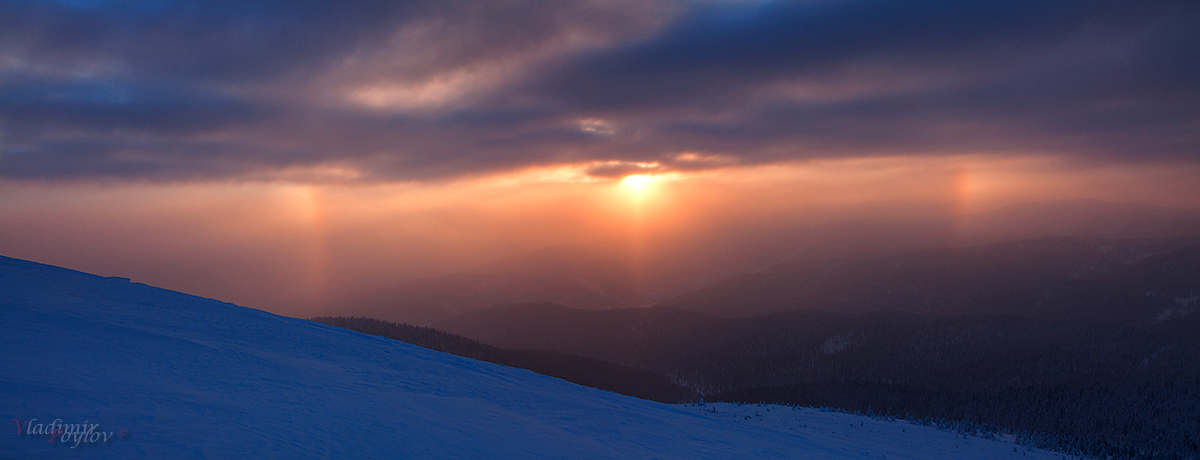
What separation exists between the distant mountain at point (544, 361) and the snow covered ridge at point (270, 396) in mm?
74533

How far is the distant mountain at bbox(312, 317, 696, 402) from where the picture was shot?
99312 mm

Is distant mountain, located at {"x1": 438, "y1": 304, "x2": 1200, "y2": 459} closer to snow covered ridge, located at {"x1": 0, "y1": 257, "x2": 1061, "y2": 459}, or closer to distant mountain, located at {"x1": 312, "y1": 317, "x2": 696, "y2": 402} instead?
distant mountain, located at {"x1": 312, "y1": 317, "x2": 696, "y2": 402}

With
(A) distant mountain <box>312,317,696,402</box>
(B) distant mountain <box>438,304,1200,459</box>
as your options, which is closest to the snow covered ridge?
(B) distant mountain <box>438,304,1200,459</box>

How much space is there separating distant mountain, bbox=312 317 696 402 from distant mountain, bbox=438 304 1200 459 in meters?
19.7

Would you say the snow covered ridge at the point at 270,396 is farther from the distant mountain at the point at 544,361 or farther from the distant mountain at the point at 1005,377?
the distant mountain at the point at 544,361

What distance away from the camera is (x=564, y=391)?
71.2 feet

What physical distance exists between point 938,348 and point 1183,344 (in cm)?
5812

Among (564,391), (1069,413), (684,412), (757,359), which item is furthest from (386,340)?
(757,359)

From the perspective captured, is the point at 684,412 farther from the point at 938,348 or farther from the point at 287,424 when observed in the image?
the point at 938,348

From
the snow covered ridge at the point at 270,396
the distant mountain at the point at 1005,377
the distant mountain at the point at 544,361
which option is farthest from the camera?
the distant mountain at the point at 544,361

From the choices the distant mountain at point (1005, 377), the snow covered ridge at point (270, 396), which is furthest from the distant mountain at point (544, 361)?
the snow covered ridge at point (270, 396)

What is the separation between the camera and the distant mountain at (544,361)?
99.3 m

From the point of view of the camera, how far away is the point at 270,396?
12516 millimetres

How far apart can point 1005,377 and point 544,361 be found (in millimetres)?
131220
